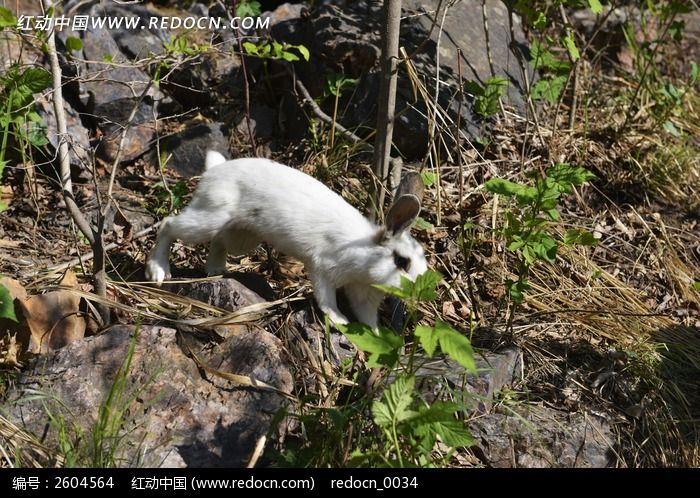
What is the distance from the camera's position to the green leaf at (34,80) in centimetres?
366

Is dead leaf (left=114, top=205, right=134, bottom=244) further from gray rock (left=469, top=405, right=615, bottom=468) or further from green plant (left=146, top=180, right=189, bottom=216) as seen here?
gray rock (left=469, top=405, right=615, bottom=468)

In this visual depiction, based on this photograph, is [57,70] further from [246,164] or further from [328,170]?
[328,170]

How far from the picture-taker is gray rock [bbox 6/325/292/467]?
131 inches

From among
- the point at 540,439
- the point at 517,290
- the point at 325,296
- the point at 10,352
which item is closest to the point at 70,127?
the point at 10,352

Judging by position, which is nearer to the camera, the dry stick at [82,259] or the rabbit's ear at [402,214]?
the rabbit's ear at [402,214]

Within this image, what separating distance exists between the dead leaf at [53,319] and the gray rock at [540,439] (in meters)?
2.01

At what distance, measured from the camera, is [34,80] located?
12.0 feet

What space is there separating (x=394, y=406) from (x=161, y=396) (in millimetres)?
1095

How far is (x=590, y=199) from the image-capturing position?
18.7 ft

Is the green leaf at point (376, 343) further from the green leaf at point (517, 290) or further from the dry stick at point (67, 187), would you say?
the dry stick at point (67, 187)

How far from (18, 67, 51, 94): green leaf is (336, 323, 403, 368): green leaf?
1885 mm

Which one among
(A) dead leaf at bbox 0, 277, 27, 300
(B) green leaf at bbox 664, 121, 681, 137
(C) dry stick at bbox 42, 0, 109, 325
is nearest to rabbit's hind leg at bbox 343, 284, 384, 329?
(C) dry stick at bbox 42, 0, 109, 325

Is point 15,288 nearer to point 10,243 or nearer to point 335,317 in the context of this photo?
point 10,243

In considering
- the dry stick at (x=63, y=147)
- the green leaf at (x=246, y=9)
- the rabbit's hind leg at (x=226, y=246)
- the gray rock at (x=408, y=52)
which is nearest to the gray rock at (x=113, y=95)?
the green leaf at (x=246, y=9)
